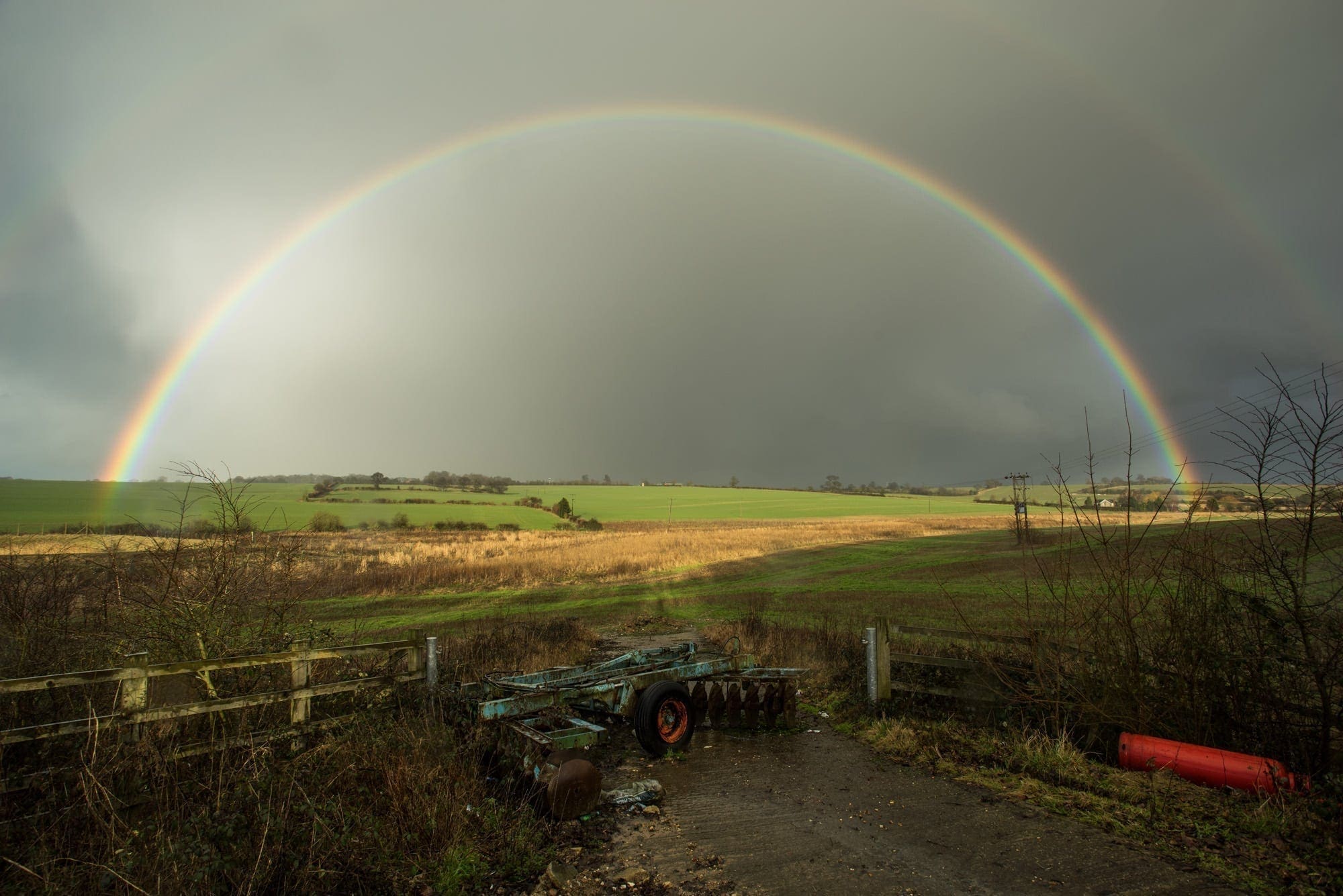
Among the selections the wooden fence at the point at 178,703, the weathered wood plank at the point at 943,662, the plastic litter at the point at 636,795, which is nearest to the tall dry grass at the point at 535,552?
the wooden fence at the point at 178,703

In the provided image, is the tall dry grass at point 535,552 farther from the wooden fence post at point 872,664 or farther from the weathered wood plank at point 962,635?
the weathered wood plank at point 962,635

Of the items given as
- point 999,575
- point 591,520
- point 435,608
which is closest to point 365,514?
point 591,520

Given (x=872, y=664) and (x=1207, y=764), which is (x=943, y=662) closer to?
(x=872, y=664)

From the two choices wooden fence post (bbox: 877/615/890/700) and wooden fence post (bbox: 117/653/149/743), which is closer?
wooden fence post (bbox: 117/653/149/743)

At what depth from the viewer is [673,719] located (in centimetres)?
941

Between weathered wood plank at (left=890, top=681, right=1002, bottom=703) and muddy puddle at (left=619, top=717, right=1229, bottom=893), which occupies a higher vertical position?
weathered wood plank at (left=890, top=681, right=1002, bottom=703)

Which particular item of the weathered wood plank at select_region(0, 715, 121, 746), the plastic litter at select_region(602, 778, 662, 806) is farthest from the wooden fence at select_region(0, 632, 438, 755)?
the plastic litter at select_region(602, 778, 662, 806)

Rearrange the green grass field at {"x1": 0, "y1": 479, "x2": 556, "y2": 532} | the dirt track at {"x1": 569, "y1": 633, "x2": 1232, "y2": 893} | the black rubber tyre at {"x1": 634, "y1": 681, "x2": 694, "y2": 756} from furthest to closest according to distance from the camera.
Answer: the green grass field at {"x1": 0, "y1": 479, "x2": 556, "y2": 532} → the black rubber tyre at {"x1": 634, "y1": 681, "x2": 694, "y2": 756} → the dirt track at {"x1": 569, "y1": 633, "x2": 1232, "y2": 893}

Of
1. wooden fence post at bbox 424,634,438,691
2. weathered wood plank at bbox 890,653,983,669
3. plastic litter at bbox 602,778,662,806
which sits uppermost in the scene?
wooden fence post at bbox 424,634,438,691

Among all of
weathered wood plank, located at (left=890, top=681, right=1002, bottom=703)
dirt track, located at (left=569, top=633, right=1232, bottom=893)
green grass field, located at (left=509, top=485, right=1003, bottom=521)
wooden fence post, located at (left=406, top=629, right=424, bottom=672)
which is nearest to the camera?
dirt track, located at (left=569, top=633, right=1232, bottom=893)

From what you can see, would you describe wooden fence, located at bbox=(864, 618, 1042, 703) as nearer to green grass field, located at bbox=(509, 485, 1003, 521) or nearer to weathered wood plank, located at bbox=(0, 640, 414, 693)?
weathered wood plank, located at bbox=(0, 640, 414, 693)

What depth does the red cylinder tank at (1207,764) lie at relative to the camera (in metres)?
6.90

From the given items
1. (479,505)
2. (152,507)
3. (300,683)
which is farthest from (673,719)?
(479,505)

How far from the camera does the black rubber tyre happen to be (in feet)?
29.3
